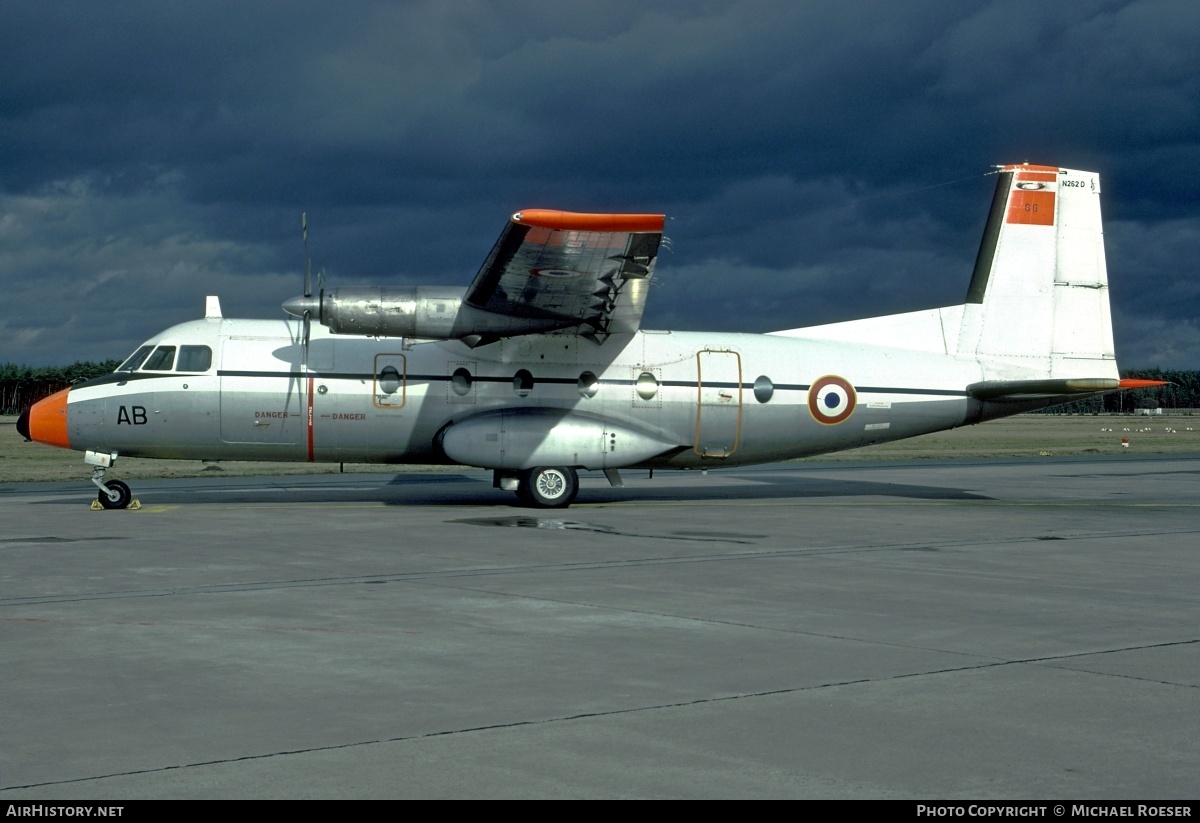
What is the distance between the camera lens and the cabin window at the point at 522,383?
843 inches

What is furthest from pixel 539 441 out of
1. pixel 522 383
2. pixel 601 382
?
pixel 601 382

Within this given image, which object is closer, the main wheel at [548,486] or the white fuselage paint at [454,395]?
the white fuselage paint at [454,395]

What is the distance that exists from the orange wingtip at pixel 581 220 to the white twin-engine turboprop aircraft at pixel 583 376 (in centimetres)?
264

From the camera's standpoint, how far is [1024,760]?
5.77 metres

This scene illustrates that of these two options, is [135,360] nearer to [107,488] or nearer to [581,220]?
[107,488]

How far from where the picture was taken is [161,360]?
21.2 meters

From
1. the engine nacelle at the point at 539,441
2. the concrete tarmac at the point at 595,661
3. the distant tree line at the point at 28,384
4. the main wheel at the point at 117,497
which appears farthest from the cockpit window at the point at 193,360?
the distant tree line at the point at 28,384

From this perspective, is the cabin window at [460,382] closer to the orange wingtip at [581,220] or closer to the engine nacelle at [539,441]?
the engine nacelle at [539,441]

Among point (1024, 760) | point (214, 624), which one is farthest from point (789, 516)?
point (1024, 760)

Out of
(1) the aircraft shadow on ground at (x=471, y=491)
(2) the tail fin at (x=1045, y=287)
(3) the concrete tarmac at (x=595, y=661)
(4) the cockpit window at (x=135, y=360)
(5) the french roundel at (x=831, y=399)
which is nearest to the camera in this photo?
(3) the concrete tarmac at (x=595, y=661)

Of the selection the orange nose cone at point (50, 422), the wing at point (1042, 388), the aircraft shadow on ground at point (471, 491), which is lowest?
the aircraft shadow on ground at point (471, 491)

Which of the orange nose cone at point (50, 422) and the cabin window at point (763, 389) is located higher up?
the cabin window at point (763, 389)

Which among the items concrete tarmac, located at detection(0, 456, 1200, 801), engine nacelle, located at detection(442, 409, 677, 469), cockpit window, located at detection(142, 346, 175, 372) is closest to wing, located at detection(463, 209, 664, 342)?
engine nacelle, located at detection(442, 409, 677, 469)

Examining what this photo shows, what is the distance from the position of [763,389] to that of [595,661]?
14545 mm
